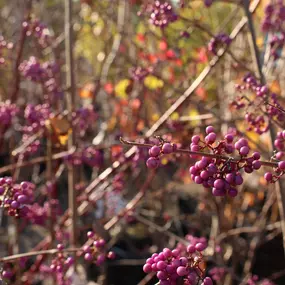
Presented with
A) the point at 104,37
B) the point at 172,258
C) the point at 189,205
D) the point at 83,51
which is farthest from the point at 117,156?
the point at 83,51

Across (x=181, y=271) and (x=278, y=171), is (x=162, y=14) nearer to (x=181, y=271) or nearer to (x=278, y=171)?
(x=278, y=171)

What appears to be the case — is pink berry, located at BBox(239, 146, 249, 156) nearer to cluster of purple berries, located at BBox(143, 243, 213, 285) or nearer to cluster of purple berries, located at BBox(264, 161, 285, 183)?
cluster of purple berries, located at BBox(264, 161, 285, 183)

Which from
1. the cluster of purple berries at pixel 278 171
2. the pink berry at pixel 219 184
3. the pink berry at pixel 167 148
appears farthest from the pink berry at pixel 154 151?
the cluster of purple berries at pixel 278 171

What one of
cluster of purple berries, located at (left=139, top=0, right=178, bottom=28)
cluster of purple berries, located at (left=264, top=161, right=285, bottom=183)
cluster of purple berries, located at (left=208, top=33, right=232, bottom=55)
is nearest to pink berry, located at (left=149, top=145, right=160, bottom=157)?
cluster of purple berries, located at (left=264, top=161, right=285, bottom=183)

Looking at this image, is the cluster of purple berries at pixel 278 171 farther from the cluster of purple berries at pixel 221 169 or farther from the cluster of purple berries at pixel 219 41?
the cluster of purple berries at pixel 219 41

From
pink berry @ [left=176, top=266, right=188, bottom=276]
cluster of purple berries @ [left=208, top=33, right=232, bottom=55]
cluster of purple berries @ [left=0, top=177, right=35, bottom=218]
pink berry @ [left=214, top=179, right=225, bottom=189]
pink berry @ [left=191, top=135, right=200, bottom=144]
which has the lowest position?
pink berry @ [left=176, top=266, right=188, bottom=276]

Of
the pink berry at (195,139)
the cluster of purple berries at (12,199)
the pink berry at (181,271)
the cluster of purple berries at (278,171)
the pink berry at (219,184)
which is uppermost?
the pink berry at (195,139)

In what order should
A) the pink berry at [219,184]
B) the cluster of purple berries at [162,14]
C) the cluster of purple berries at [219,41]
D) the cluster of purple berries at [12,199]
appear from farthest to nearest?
1. the cluster of purple berries at [219,41]
2. the cluster of purple berries at [162,14]
3. the cluster of purple berries at [12,199]
4. the pink berry at [219,184]

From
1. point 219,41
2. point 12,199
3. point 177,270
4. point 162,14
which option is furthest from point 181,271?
point 219,41

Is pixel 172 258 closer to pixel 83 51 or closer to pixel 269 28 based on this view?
pixel 269 28

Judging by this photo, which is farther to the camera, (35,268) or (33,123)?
(35,268)

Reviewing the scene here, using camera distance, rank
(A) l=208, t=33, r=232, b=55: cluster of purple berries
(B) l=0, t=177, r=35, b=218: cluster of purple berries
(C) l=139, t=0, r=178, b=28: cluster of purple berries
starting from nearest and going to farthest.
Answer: (B) l=0, t=177, r=35, b=218: cluster of purple berries < (C) l=139, t=0, r=178, b=28: cluster of purple berries < (A) l=208, t=33, r=232, b=55: cluster of purple berries
